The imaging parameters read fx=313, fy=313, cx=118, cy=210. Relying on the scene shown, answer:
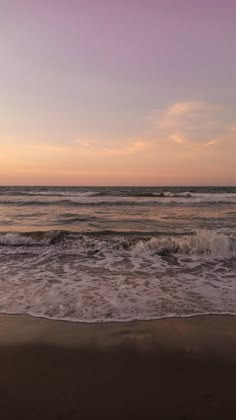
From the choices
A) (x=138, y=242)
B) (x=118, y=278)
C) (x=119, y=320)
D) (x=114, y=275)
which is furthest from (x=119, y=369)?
(x=138, y=242)

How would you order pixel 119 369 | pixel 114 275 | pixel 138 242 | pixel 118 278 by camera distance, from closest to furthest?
pixel 119 369
pixel 118 278
pixel 114 275
pixel 138 242

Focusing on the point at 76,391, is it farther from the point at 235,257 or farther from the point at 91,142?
the point at 91,142

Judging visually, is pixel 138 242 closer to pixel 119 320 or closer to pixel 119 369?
pixel 119 320

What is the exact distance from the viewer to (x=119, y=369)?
2758 mm

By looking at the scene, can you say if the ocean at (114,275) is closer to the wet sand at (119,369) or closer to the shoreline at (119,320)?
the shoreline at (119,320)

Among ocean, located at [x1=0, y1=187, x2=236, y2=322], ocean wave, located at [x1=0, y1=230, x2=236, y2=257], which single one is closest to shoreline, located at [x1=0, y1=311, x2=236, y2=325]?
ocean, located at [x1=0, y1=187, x2=236, y2=322]

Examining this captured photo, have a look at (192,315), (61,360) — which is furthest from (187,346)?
(61,360)

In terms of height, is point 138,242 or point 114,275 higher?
point 138,242

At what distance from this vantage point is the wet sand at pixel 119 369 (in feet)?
7.36

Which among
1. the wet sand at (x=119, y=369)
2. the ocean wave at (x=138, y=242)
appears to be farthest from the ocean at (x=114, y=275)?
the wet sand at (x=119, y=369)

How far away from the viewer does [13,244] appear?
29.5 feet

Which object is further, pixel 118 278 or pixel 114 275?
pixel 114 275

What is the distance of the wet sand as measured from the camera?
7.36 feet

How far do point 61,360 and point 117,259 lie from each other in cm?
443
